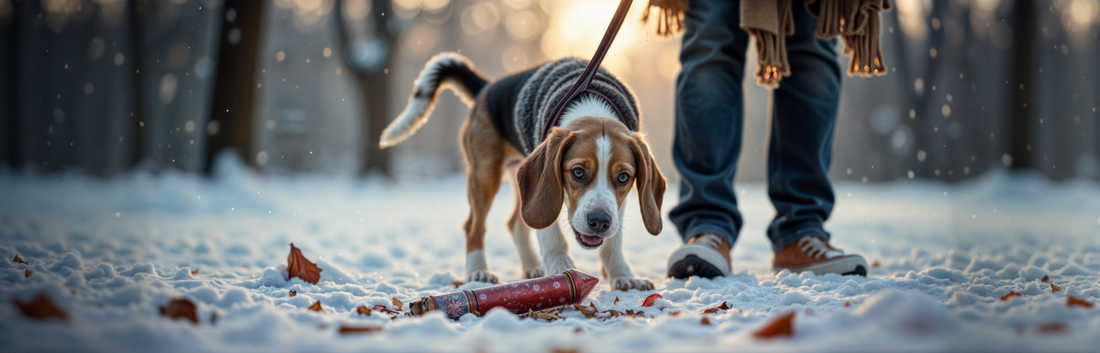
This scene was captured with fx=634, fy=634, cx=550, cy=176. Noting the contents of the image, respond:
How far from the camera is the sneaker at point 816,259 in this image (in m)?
2.98

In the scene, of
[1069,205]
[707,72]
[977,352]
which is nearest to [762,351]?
[977,352]

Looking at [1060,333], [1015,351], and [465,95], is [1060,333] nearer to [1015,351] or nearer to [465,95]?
[1015,351]

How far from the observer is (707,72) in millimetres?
3260

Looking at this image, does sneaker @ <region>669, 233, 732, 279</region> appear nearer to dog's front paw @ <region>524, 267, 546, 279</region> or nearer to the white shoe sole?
the white shoe sole

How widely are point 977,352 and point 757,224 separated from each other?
6.27 m

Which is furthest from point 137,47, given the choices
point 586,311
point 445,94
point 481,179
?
point 586,311

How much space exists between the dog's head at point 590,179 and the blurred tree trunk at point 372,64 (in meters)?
9.91

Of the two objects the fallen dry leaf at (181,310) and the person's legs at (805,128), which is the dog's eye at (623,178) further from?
the fallen dry leaf at (181,310)

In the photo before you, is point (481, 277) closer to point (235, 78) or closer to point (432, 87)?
point (432, 87)

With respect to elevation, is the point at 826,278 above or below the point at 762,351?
above

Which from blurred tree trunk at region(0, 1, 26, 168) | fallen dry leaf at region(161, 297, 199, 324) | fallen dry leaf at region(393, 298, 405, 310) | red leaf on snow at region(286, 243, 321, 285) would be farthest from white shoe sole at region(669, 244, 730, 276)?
blurred tree trunk at region(0, 1, 26, 168)

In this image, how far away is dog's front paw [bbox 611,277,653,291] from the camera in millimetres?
2850

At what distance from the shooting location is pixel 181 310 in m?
1.60

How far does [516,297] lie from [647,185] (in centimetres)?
76
